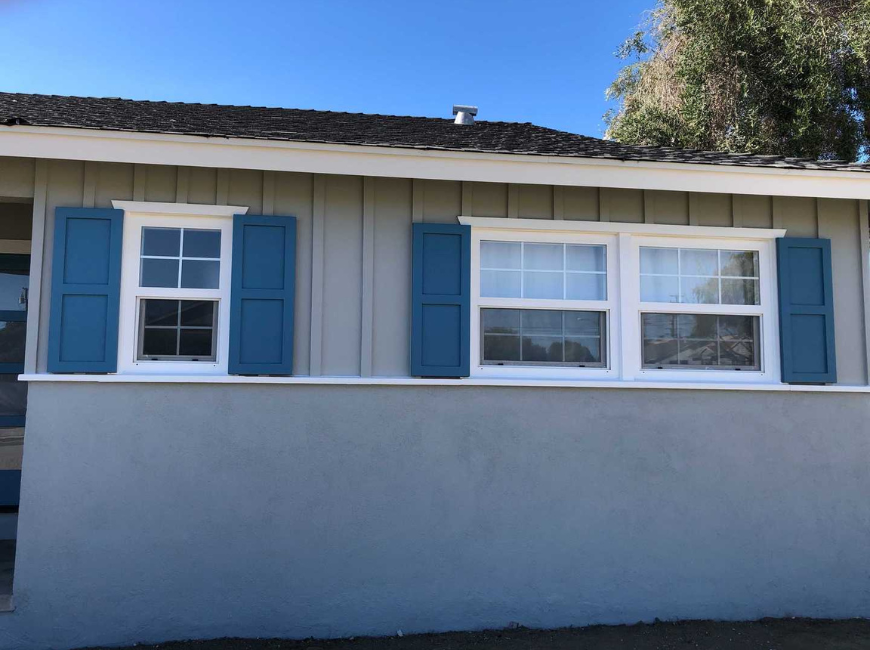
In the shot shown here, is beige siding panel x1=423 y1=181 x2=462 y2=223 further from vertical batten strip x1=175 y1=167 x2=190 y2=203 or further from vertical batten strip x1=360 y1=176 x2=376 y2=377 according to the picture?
vertical batten strip x1=175 y1=167 x2=190 y2=203

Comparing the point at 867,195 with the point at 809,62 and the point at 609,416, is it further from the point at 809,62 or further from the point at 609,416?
the point at 809,62

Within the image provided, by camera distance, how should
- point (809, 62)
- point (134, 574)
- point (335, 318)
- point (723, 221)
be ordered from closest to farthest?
1. point (134, 574)
2. point (335, 318)
3. point (723, 221)
4. point (809, 62)

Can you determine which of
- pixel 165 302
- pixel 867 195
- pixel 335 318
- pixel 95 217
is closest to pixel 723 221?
pixel 867 195

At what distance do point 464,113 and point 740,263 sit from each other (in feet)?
11.9

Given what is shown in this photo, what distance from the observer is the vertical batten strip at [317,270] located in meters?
4.49

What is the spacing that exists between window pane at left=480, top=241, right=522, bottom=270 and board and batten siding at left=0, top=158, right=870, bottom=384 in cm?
21

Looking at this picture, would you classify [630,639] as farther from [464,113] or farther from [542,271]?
[464,113]

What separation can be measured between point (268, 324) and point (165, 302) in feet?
2.26

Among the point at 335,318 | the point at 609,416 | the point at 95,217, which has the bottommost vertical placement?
the point at 609,416

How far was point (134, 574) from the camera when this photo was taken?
423cm

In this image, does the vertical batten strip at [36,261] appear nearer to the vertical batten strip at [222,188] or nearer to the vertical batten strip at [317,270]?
the vertical batten strip at [222,188]

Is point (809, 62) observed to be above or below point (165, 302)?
above

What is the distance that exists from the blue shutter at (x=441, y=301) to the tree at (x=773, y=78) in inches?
299

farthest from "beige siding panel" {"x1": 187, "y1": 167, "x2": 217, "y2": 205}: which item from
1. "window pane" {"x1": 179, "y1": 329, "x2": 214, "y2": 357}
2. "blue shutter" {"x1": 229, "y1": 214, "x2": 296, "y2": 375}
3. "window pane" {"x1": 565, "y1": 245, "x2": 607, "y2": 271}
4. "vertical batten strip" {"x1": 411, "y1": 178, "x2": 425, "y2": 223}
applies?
"window pane" {"x1": 565, "y1": 245, "x2": 607, "y2": 271}
